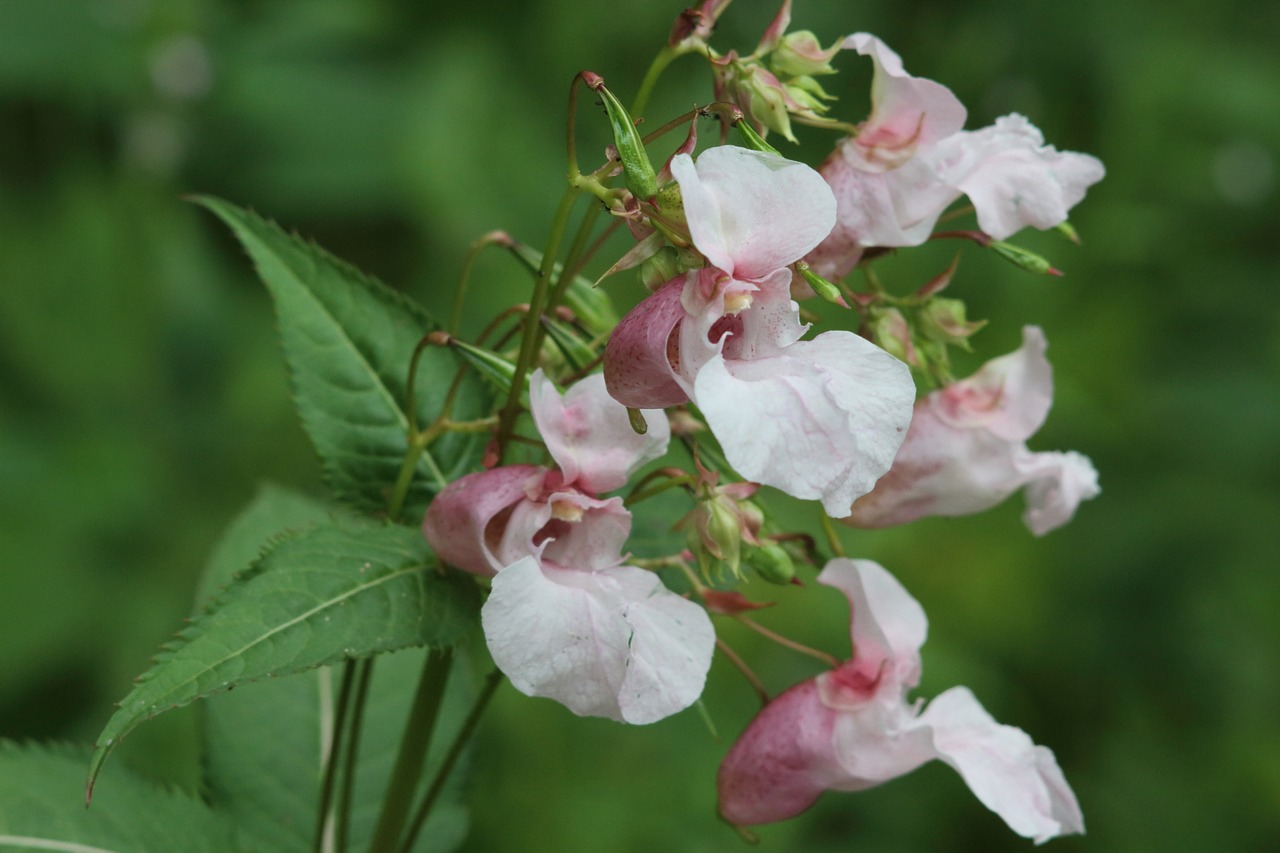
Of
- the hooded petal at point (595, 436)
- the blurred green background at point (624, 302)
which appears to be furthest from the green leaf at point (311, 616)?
the blurred green background at point (624, 302)

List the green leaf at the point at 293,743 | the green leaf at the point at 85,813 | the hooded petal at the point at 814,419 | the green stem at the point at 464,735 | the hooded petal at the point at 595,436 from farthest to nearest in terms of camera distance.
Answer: the green leaf at the point at 293,743
the green leaf at the point at 85,813
the green stem at the point at 464,735
the hooded petal at the point at 595,436
the hooded petal at the point at 814,419

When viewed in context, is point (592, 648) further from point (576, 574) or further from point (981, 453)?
point (981, 453)

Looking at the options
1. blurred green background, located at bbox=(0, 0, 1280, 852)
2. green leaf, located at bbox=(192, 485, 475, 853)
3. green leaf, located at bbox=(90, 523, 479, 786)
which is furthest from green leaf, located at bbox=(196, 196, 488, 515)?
blurred green background, located at bbox=(0, 0, 1280, 852)

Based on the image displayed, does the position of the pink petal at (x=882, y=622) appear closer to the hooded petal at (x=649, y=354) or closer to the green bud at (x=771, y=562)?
the green bud at (x=771, y=562)

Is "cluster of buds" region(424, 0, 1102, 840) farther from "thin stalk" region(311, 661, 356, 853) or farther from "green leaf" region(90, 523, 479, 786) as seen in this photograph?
"thin stalk" region(311, 661, 356, 853)

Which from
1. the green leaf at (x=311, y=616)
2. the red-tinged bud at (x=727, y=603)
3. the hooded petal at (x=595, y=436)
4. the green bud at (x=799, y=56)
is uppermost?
the green bud at (x=799, y=56)

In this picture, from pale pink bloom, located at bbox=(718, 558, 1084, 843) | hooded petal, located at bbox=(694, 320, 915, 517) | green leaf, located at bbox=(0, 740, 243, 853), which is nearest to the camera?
hooded petal, located at bbox=(694, 320, 915, 517)

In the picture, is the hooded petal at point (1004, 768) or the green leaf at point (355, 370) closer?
the hooded petal at point (1004, 768)
